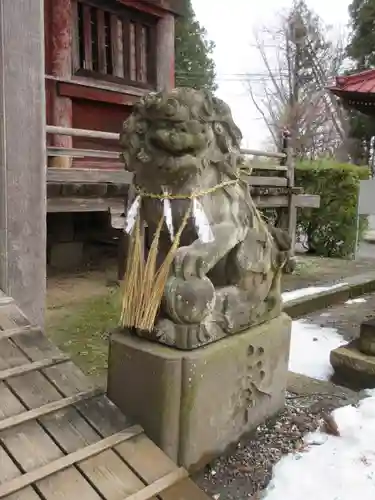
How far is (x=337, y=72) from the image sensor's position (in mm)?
21719

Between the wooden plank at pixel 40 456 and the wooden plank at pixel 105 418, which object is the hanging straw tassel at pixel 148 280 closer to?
the wooden plank at pixel 105 418

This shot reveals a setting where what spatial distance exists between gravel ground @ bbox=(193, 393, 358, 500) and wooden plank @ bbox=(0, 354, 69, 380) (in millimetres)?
725

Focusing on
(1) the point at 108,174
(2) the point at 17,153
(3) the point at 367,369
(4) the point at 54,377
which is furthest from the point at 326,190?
(4) the point at 54,377

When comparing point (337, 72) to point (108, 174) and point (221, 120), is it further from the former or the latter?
point (221, 120)

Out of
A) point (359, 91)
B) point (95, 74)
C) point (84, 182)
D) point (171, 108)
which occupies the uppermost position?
point (95, 74)

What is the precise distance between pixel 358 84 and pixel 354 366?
310 centimetres

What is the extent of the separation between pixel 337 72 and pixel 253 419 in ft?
71.4

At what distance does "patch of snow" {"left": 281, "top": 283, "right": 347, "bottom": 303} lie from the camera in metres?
5.87

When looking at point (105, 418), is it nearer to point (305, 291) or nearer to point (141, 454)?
point (141, 454)

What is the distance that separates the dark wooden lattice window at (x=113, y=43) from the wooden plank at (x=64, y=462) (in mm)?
6140

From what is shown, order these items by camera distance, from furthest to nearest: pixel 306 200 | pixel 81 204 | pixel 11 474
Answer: pixel 306 200
pixel 81 204
pixel 11 474

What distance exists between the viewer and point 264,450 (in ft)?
7.64

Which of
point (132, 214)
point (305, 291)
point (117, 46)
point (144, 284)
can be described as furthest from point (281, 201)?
point (144, 284)

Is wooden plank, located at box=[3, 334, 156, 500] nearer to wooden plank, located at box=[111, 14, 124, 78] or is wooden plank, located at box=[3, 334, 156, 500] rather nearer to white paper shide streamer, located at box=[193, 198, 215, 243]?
white paper shide streamer, located at box=[193, 198, 215, 243]
